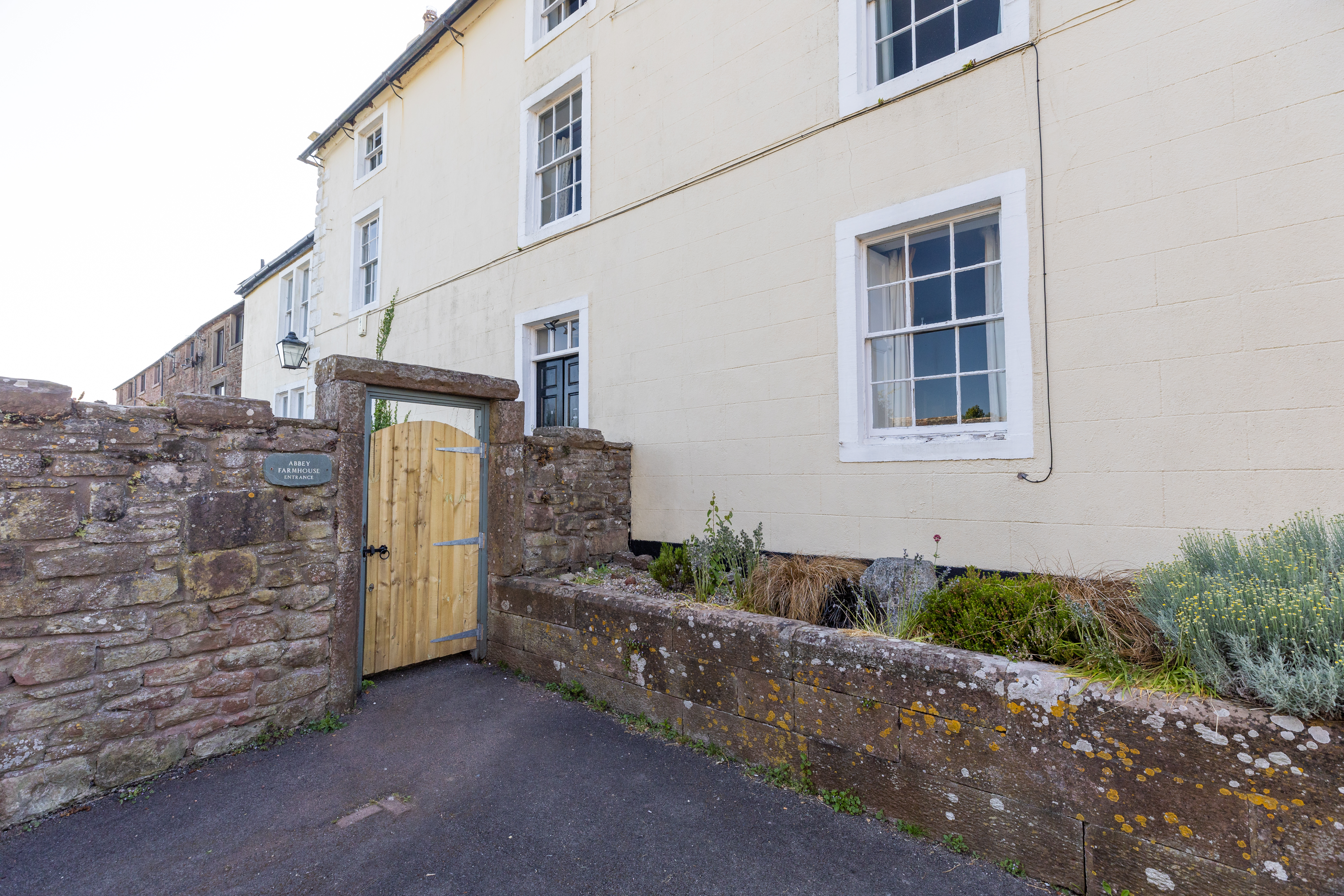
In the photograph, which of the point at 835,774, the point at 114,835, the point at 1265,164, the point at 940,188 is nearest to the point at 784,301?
the point at 940,188

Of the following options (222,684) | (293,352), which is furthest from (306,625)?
(293,352)

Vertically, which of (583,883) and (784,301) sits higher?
(784,301)

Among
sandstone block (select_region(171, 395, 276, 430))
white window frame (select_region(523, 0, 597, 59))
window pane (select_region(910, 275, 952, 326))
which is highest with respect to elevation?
white window frame (select_region(523, 0, 597, 59))

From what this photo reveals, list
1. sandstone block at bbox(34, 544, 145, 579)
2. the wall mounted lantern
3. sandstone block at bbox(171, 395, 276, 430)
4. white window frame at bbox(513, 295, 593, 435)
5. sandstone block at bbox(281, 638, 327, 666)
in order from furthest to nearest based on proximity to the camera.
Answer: the wall mounted lantern → white window frame at bbox(513, 295, 593, 435) → sandstone block at bbox(281, 638, 327, 666) → sandstone block at bbox(171, 395, 276, 430) → sandstone block at bbox(34, 544, 145, 579)

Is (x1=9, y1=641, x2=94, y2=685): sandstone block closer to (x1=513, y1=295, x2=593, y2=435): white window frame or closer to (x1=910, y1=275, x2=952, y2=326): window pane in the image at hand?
(x1=513, y1=295, x2=593, y2=435): white window frame

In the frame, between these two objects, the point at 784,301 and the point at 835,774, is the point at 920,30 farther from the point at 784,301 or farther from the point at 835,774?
the point at 835,774

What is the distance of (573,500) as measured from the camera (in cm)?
588

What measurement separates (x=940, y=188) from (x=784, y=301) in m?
1.42

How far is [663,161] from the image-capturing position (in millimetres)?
6547

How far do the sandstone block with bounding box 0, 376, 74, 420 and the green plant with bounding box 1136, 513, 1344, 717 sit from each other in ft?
16.8

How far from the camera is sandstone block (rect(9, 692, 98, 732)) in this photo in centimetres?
306

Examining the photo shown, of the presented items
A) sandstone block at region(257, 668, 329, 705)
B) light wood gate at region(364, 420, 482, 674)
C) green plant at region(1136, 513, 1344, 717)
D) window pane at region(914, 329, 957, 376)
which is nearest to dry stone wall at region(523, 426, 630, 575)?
light wood gate at region(364, 420, 482, 674)

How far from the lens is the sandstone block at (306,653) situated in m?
3.99

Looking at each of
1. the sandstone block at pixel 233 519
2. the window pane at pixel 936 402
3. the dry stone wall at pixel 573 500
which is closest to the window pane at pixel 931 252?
the window pane at pixel 936 402
